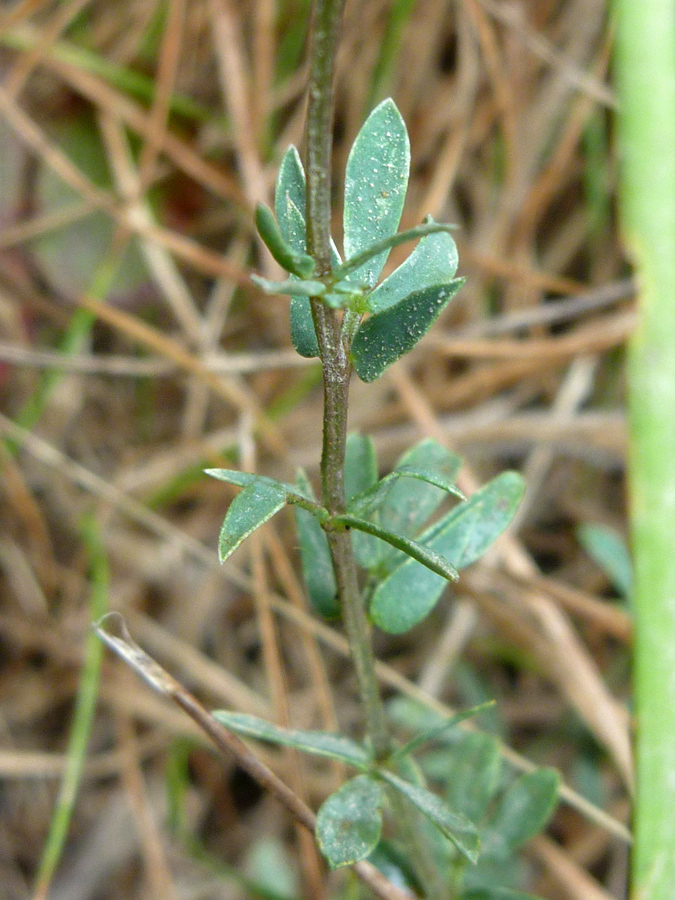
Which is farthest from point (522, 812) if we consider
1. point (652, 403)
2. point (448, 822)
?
point (652, 403)

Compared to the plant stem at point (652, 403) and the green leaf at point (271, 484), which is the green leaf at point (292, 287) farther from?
the plant stem at point (652, 403)

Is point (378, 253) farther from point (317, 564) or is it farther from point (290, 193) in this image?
point (317, 564)

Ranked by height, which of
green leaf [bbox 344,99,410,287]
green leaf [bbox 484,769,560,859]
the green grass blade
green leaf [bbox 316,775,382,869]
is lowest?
the green grass blade

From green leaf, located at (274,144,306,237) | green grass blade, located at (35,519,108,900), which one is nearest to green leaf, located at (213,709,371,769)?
green leaf, located at (274,144,306,237)

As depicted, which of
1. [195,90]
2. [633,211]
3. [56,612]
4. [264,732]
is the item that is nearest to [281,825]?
[56,612]

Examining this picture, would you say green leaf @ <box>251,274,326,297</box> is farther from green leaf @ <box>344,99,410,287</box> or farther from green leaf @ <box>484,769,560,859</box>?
green leaf @ <box>484,769,560,859</box>

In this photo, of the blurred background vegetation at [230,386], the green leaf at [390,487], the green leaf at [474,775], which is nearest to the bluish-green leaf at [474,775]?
the green leaf at [474,775]
